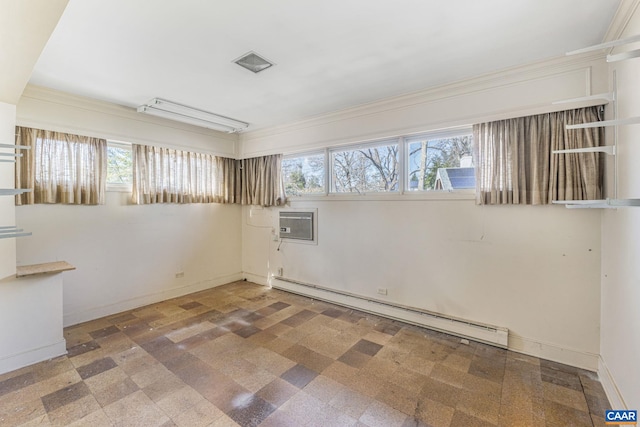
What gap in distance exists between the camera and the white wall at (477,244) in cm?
242

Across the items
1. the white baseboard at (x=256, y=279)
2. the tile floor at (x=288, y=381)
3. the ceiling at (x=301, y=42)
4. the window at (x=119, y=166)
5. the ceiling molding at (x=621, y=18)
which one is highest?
the ceiling at (x=301, y=42)

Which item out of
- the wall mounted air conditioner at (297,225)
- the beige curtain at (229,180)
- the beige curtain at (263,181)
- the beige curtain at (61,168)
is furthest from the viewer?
the beige curtain at (229,180)

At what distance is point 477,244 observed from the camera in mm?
2877

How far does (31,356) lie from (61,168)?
6.35 feet

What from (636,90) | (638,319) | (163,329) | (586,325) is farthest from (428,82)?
(163,329)

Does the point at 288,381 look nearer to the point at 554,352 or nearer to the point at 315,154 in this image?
the point at 554,352

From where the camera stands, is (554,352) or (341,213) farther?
(341,213)

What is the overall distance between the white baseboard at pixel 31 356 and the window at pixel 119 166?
73.5 inches

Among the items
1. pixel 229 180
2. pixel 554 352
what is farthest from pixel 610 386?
pixel 229 180

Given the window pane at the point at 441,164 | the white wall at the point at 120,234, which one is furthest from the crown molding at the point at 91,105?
the window pane at the point at 441,164

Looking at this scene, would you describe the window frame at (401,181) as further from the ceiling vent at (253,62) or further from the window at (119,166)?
the window at (119,166)

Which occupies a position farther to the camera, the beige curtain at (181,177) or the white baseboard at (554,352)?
the beige curtain at (181,177)

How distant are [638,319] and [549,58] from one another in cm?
212

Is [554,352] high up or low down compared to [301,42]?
down
